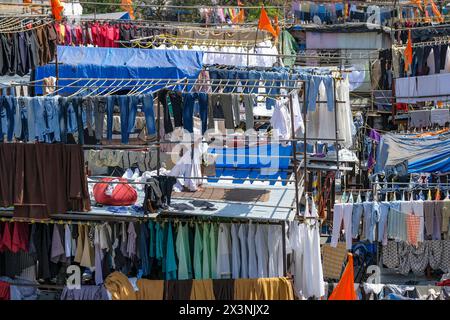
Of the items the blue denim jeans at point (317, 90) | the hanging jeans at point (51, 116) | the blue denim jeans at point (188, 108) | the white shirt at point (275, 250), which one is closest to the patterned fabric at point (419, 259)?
the blue denim jeans at point (317, 90)

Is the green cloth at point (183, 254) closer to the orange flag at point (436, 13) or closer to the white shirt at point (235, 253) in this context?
the white shirt at point (235, 253)

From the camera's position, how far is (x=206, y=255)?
14.8 metres

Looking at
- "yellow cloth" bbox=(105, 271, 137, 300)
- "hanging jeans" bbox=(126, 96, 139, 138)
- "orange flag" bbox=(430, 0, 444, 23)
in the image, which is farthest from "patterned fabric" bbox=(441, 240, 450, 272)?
"orange flag" bbox=(430, 0, 444, 23)

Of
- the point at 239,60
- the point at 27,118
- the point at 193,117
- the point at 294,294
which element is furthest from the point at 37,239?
the point at 239,60

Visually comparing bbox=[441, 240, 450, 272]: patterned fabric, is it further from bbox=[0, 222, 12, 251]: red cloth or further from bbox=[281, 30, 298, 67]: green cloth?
bbox=[281, 30, 298, 67]: green cloth

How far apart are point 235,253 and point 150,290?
5.36ft

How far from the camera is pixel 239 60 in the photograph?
22.7 m

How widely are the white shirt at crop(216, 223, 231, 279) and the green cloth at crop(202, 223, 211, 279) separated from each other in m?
0.18

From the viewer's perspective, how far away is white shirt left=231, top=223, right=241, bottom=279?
1467cm

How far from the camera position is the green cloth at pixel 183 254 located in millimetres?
14695

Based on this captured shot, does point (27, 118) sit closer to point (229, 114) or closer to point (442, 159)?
point (229, 114)

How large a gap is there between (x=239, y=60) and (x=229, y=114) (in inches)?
323

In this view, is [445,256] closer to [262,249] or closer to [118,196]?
[262,249]

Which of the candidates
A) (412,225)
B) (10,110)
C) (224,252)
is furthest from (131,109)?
(412,225)
